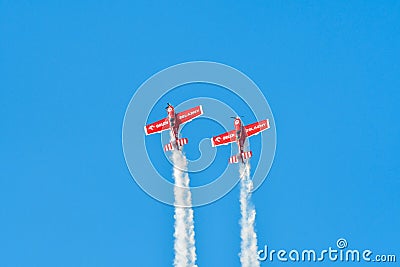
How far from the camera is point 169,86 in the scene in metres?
14.5

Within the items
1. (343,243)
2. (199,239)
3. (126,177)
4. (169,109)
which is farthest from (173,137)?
(343,243)

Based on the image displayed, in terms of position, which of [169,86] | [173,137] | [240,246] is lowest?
[240,246]

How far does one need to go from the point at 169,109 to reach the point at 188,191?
1970 millimetres

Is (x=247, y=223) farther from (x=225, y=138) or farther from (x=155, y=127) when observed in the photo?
(x=155, y=127)

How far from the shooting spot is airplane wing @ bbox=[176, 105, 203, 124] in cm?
1415

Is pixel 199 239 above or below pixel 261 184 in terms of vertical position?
below

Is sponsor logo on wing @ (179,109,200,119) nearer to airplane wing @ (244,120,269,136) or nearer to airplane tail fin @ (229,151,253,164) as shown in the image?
airplane wing @ (244,120,269,136)

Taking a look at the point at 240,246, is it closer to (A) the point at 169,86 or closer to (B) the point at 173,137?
(B) the point at 173,137

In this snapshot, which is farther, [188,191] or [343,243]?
[343,243]
